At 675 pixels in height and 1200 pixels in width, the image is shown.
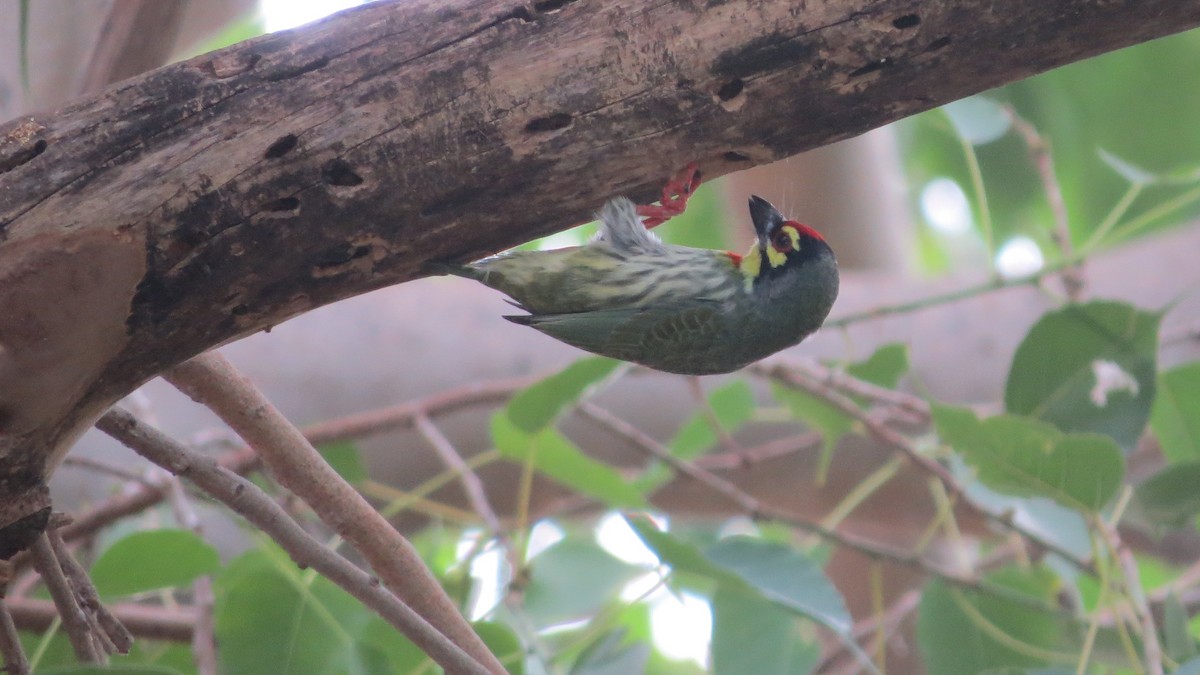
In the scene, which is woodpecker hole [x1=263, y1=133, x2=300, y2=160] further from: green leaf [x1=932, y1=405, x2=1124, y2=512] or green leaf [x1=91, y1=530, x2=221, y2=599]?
green leaf [x1=932, y1=405, x2=1124, y2=512]

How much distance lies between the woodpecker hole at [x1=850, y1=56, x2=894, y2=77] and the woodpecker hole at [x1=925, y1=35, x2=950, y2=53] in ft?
0.23

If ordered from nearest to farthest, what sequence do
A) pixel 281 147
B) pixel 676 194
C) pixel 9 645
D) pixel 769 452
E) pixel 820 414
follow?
pixel 9 645, pixel 281 147, pixel 676 194, pixel 820 414, pixel 769 452

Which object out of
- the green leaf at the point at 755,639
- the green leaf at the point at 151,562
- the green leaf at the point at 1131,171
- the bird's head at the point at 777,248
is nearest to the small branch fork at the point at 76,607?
the green leaf at the point at 151,562

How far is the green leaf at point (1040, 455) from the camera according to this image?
2424mm

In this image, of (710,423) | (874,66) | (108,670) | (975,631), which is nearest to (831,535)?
(975,631)

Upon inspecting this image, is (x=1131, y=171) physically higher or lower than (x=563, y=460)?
higher

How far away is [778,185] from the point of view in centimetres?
567

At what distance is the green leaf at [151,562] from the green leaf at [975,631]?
207 centimetres

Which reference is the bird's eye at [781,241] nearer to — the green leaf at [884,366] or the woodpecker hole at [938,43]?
the green leaf at [884,366]

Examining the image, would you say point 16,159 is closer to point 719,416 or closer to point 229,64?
point 229,64

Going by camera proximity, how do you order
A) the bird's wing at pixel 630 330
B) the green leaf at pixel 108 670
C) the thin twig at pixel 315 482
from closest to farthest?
the green leaf at pixel 108 670 < the thin twig at pixel 315 482 < the bird's wing at pixel 630 330

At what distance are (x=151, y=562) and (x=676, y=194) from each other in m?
1.50

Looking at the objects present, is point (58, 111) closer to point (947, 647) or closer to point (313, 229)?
point (313, 229)

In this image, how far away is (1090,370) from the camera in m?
2.94
